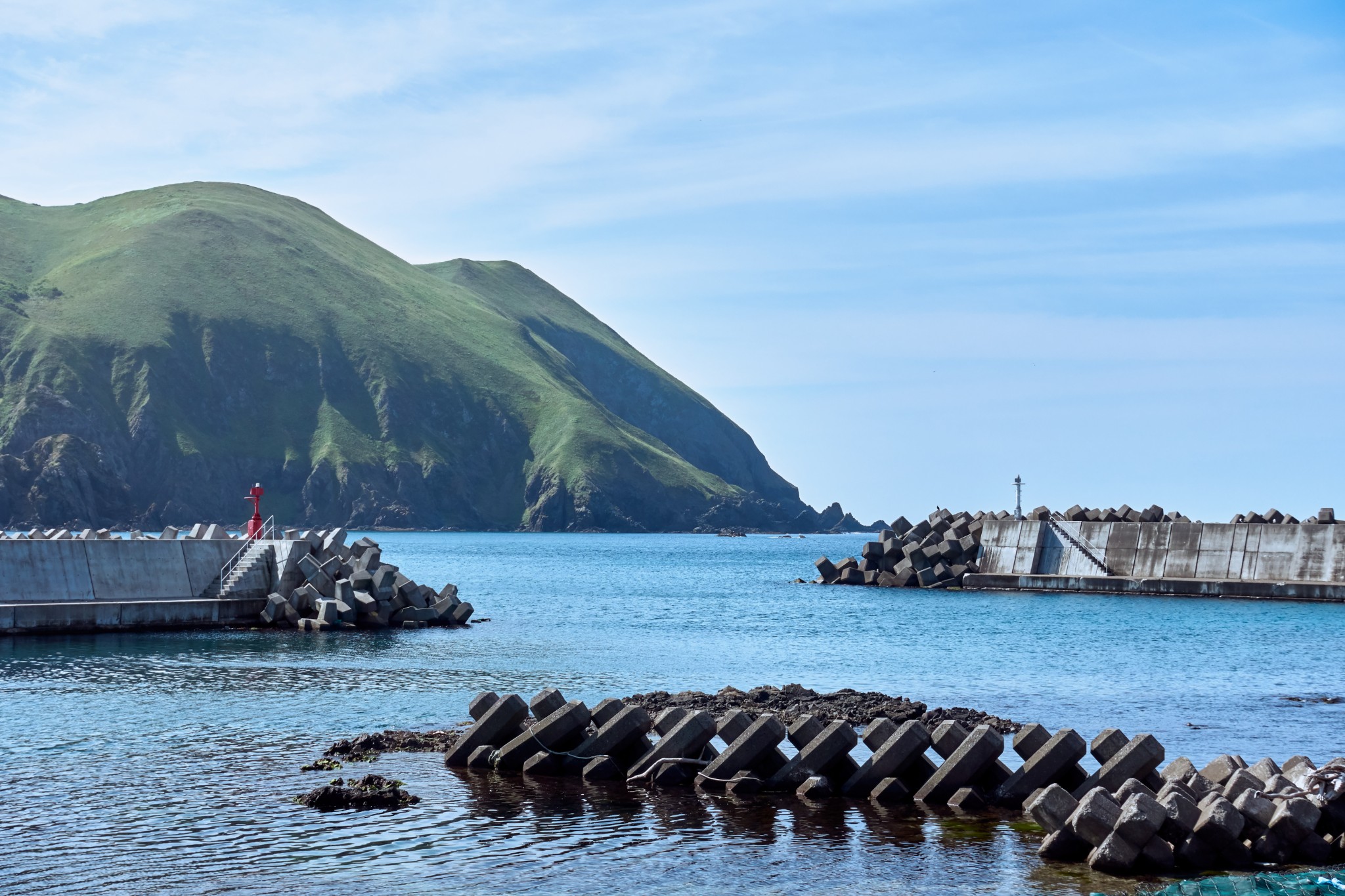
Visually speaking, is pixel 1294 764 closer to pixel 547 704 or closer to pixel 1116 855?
pixel 1116 855

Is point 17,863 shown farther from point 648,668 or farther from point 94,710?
point 648,668

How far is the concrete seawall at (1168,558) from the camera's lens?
58906 millimetres

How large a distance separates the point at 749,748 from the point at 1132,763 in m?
4.49

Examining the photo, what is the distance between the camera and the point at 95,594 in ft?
117

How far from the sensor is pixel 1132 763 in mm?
14984

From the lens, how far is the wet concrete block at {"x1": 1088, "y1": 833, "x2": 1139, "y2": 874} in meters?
13.0

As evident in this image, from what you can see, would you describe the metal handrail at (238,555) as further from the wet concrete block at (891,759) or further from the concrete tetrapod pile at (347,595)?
the wet concrete block at (891,759)

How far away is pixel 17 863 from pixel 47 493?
172 meters

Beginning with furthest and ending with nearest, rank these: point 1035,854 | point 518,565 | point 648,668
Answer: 1. point 518,565
2. point 648,668
3. point 1035,854

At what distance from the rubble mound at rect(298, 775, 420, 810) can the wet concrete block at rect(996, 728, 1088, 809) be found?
7067 mm

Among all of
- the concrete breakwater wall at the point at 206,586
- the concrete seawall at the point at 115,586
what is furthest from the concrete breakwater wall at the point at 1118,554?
the concrete seawall at the point at 115,586

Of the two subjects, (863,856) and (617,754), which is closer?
(863,856)

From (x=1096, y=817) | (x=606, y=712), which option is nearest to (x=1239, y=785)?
(x=1096, y=817)

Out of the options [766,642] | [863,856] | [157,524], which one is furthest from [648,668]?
[157,524]
